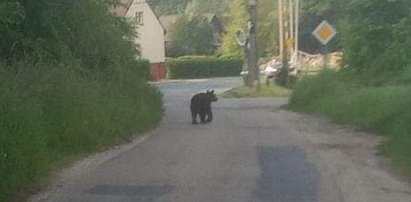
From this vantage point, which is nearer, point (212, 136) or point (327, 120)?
point (212, 136)

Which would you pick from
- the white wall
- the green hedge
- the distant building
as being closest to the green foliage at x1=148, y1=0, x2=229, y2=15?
the distant building

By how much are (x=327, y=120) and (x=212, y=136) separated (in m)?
6.82

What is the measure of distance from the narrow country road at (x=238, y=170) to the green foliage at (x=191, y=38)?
74.1 meters

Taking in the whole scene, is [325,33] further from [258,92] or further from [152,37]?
[152,37]

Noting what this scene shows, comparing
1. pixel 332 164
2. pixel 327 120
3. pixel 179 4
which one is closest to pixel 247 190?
pixel 332 164

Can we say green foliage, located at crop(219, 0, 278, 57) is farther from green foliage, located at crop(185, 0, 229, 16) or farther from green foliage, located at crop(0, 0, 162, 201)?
green foliage, located at crop(0, 0, 162, 201)

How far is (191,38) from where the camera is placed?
101m

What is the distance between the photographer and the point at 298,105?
124 ft

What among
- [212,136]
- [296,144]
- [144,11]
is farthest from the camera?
[144,11]

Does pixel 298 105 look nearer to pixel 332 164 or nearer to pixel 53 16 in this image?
pixel 53 16

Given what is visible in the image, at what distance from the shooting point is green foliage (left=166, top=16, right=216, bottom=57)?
99625 mm

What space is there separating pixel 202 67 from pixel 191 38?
11319 millimetres

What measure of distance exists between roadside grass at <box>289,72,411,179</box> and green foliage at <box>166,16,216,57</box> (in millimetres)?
59642

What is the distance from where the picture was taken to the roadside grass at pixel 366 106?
1842cm
